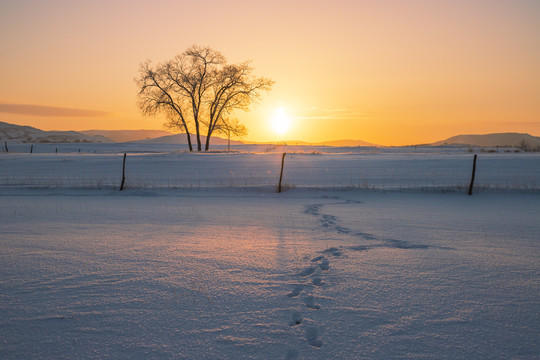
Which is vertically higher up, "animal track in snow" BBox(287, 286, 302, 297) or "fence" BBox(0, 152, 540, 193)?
"fence" BBox(0, 152, 540, 193)

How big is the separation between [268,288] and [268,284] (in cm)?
11

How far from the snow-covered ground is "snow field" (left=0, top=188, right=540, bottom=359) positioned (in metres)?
0.02

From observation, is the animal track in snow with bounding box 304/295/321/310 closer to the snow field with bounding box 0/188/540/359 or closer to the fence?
the snow field with bounding box 0/188/540/359

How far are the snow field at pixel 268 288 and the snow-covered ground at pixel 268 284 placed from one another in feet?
0.05

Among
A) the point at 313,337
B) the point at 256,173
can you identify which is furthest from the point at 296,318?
the point at 256,173

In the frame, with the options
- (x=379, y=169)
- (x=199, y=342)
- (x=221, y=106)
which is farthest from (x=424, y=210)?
(x=221, y=106)

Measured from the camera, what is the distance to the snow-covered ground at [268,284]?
8.67 ft

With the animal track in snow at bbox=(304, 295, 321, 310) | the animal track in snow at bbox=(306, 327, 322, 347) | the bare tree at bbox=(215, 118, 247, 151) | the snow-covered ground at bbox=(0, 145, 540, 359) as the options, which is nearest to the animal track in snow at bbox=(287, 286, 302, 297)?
the snow-covered ground at bbox=(0, 145, 540, 359)

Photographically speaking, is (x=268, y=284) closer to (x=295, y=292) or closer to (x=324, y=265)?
(x=295, y=292)

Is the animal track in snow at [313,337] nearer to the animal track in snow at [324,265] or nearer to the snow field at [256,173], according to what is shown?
the animal track in snow at [324,265]

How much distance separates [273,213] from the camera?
874 centimetres

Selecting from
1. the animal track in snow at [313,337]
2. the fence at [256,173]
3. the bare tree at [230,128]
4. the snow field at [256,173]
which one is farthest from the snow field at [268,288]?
the bare tree at [230,128]

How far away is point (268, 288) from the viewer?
3.66m

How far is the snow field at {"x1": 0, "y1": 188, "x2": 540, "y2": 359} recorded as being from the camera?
8.64 feet
